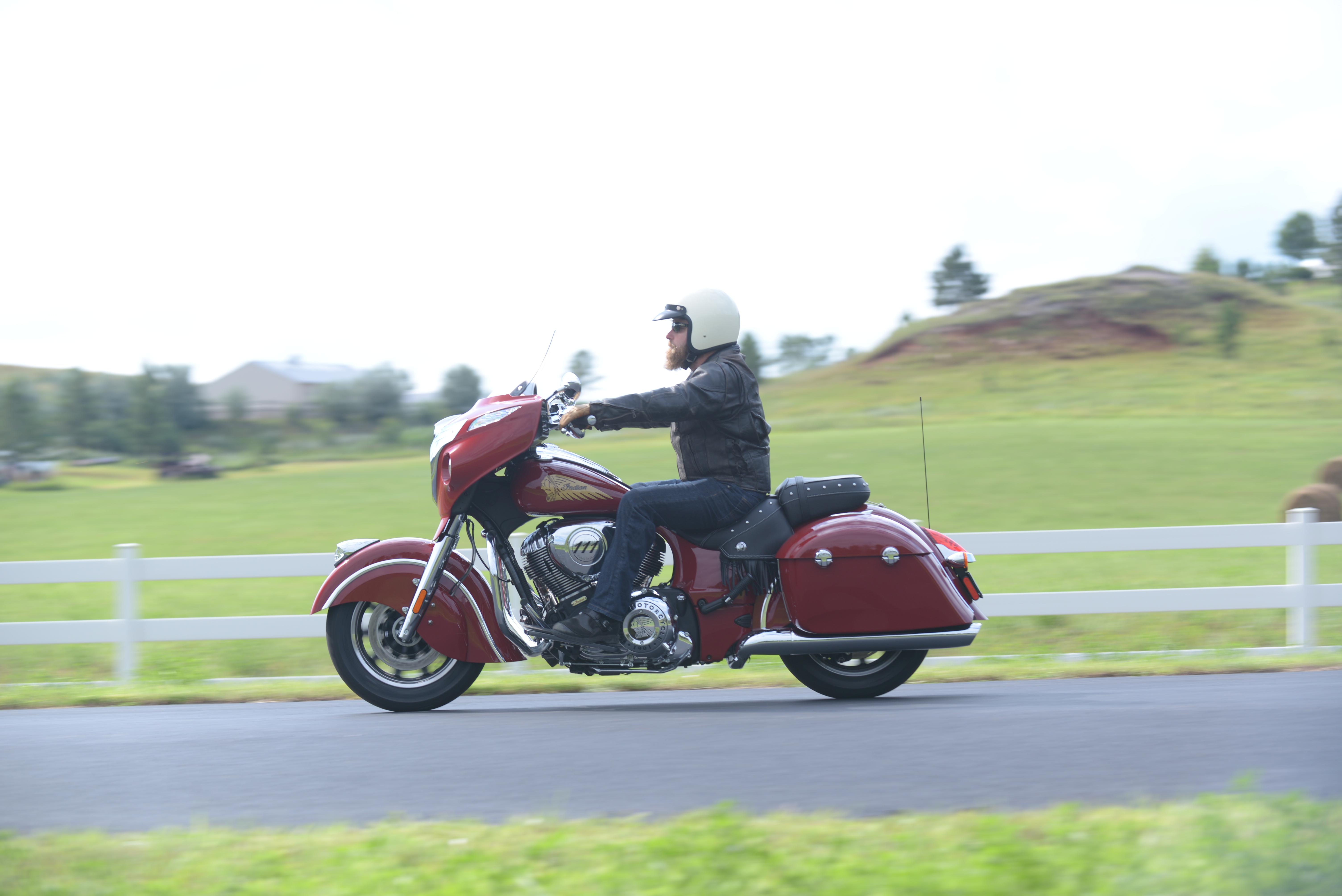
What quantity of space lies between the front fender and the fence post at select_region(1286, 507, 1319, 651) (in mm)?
5434

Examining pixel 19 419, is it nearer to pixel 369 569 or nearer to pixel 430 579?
pixel 369 569

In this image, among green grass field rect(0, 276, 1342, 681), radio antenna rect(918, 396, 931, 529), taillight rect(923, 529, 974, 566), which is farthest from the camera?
green grass field rect(0, 276, 1342, 681)

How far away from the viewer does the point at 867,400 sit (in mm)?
52031

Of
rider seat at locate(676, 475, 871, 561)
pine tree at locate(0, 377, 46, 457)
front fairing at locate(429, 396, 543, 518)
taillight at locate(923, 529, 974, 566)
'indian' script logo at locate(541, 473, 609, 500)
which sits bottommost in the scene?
taillight at locate(923, 529, 974, 566)

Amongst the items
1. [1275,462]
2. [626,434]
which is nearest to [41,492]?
[626,434]

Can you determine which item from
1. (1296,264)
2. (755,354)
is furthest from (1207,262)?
(755,354)

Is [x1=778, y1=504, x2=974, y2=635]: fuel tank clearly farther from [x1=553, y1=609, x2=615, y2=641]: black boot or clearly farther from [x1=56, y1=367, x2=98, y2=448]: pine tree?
[x1=56, y1=367, x2=98, y2=448]: pine tree

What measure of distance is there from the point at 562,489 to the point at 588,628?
0.64 metres

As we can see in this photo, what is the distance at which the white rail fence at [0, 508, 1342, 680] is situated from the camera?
814 cm

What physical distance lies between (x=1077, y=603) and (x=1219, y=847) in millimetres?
5423

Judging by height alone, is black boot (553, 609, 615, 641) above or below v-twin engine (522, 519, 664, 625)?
below

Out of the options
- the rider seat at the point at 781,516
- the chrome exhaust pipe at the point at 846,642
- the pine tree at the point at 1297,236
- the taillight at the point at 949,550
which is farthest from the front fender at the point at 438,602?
the pine tree at the point at 1297,236

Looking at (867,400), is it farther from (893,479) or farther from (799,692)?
(799,692)

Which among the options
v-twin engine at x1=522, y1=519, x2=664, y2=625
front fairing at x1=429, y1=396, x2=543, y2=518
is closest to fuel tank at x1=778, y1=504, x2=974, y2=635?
v-twin engine at x1=522, y1=519, x2=664, y2=625
